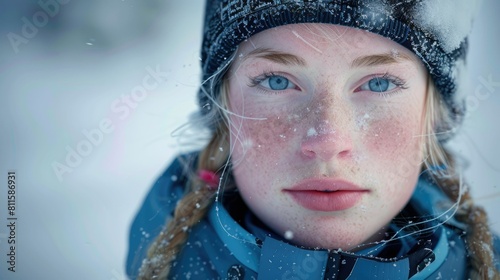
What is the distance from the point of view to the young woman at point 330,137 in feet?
3.70

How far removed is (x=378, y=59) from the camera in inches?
45.1

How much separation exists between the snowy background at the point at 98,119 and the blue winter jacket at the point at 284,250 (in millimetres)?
295

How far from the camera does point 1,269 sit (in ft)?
5.35

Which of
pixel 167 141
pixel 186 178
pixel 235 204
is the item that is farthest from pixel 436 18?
pixel 167 141

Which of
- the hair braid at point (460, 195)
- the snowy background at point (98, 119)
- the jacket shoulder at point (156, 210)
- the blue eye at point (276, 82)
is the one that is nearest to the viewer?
the blue eye at point (276, 82)

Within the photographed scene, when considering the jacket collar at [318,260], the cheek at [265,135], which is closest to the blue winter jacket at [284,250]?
the jacket collar at [318,260]

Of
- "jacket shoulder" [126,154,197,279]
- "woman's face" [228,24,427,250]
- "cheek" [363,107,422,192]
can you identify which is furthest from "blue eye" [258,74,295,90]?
"jacket shoulder" [126,154,197,279]

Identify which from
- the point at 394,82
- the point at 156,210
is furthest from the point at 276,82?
the point at 156,210

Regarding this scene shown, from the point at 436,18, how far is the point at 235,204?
81 cm

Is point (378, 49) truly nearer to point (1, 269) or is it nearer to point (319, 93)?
point (319, 93)

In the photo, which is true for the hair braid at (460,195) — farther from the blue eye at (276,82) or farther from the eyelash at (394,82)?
the blue eye at (276,82)

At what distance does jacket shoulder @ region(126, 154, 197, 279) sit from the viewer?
1.57m

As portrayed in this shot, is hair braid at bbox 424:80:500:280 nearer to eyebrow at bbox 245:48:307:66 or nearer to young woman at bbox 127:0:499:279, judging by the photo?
young woman at bbox 127:0:499:279

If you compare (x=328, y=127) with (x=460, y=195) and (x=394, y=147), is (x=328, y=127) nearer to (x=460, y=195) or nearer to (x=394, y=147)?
(x=394, y=147)
